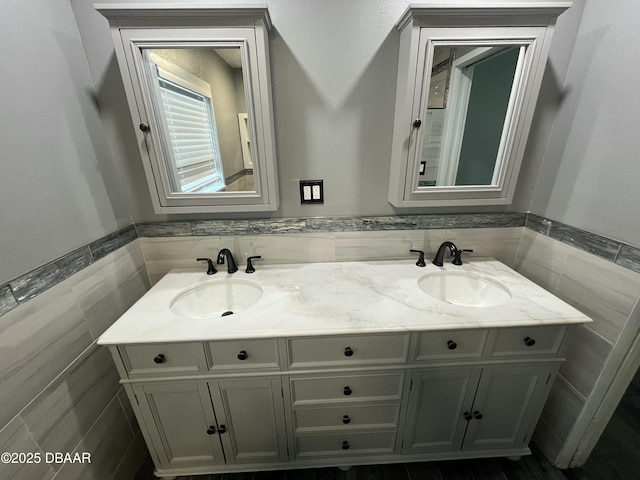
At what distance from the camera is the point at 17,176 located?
2.49 ft

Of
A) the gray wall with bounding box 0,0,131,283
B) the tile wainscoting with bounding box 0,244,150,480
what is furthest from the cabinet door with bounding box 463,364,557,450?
the gray wall with bounding box 0,0,131,283

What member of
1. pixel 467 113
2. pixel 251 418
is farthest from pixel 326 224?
pixel 251 418

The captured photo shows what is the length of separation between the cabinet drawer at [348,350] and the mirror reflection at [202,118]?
715 millimetres

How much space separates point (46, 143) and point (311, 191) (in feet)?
3.19

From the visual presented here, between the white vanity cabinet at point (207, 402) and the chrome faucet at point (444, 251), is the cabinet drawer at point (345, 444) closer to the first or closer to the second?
the white vanity cabinet at point (207, 402)

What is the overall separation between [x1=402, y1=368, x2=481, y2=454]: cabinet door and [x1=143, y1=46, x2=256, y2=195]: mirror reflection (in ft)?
3.66

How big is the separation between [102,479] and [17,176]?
1190 mm

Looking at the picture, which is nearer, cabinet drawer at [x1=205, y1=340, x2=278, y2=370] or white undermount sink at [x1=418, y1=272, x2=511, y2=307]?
cabinet drawer at [x1=205, y1=340, x2=278, y2=370]

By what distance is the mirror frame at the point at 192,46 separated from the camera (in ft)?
2.96

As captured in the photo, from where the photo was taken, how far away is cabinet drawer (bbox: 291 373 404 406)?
0.99 m

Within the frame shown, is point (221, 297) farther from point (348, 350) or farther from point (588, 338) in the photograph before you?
point (588, 338)

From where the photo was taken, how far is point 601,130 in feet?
3.19

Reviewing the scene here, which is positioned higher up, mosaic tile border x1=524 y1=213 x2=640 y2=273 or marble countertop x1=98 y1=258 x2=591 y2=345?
mosaic tile border x1=524 y1=213 x2=640 y2=273

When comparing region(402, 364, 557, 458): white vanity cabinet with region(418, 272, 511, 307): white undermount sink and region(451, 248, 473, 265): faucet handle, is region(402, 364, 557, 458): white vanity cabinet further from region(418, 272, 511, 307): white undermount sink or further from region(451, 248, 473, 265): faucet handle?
region(451, 248, 473, 265): faucet handle
